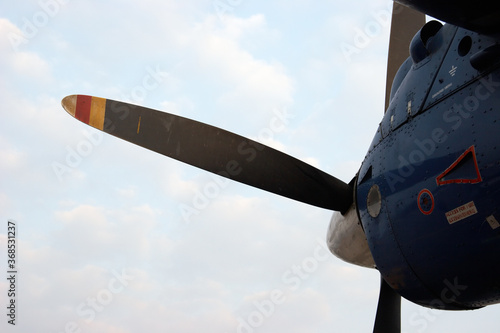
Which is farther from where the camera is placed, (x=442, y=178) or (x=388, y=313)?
(x=388, y=313)

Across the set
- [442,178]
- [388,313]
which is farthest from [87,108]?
[388,313]

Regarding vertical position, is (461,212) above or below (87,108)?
below

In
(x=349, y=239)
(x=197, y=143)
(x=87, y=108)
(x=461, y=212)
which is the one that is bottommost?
(x=461, y=212)

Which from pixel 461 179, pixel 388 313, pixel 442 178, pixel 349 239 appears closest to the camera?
pixel 461 179

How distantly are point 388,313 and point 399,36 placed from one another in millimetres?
5534

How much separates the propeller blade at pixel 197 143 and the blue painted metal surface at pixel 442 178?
1.51 m

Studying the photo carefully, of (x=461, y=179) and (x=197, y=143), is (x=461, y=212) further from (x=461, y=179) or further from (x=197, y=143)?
(x=197, y=143)

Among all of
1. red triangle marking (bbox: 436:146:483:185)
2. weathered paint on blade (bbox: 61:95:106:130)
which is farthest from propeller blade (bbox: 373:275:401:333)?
weathered paint on blade (bbox: 61:95:106:130)

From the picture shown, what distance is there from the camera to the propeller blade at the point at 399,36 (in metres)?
10.2

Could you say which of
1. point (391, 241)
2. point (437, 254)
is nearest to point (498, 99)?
point (437, 254)

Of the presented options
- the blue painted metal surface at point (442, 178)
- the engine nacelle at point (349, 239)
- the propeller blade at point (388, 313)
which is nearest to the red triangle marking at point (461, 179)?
the blue painted metal surface at point (442, 178)

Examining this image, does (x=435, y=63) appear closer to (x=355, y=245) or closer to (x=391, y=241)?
(x=391, y=241)

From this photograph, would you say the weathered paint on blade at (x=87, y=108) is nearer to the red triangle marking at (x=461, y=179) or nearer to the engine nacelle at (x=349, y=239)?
the engine nacelle at (x=349, y=239)

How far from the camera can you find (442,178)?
5672mm
